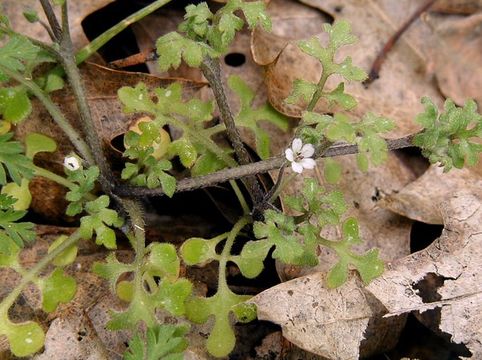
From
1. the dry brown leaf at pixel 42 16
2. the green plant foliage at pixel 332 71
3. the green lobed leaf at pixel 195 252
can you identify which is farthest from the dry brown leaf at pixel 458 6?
the green lobed leaf at pixel 195 252

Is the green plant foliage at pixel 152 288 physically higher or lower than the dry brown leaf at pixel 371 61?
lower

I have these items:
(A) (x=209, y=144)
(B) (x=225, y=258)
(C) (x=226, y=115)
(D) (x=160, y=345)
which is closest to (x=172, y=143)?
(A) (x=209, y=144)

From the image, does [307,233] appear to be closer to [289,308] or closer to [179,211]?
[289,308]

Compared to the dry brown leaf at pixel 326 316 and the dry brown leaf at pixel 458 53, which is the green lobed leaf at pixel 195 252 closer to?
the dry brown leaf at pixel 326 316

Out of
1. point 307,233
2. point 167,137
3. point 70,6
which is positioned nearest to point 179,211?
point 167,137

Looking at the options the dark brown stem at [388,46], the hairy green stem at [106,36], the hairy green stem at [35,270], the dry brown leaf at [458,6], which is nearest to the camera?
the hairy green stem at [35,270]

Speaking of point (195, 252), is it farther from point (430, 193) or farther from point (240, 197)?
point (430, 193)

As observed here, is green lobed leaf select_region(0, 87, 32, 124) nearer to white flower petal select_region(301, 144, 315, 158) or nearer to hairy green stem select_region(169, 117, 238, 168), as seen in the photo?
hairy green stem select_region(169, 117, 238, 168)
